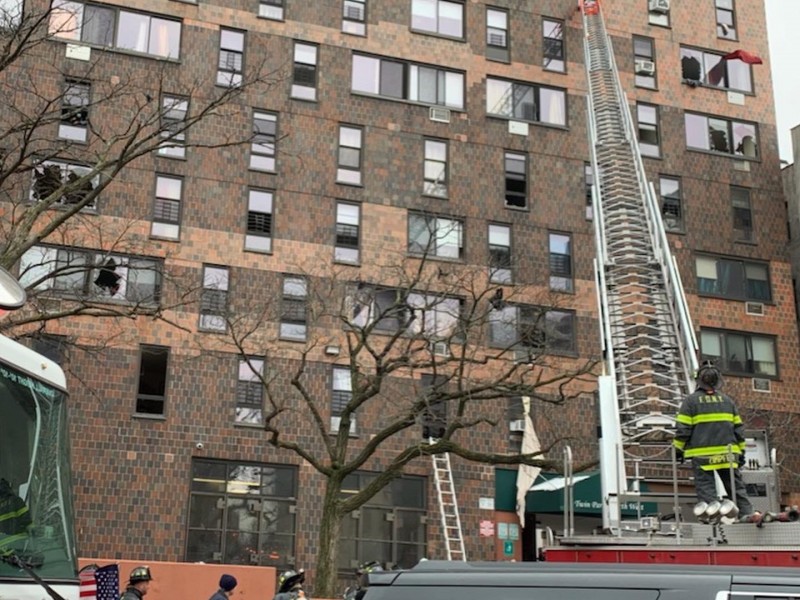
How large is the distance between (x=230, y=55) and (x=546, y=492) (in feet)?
46.5

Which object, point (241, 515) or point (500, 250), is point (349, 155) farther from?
point (241, 515)

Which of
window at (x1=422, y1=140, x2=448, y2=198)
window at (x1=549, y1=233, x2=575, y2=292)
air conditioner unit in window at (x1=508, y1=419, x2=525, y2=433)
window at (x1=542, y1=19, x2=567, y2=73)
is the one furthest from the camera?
window at (x1=542, y1=19, x2=567, y2=73)

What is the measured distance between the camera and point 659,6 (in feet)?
105

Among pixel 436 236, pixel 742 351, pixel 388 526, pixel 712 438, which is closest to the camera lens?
pixel 712 438

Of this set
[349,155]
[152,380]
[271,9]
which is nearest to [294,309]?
[152,380]

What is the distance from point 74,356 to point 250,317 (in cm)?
427

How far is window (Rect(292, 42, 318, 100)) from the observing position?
27719 mm

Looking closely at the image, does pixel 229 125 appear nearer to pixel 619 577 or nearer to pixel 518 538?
pixel 518 538

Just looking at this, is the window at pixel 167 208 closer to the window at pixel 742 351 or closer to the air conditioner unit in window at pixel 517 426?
the air conditioner unit in window at pixel 517 426

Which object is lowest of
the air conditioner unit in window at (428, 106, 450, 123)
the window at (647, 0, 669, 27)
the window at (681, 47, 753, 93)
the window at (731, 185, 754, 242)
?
the window at (731, 185, 754, 242)

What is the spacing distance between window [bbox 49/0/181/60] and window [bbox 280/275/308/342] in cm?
675

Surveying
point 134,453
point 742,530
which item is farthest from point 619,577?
point 134,453

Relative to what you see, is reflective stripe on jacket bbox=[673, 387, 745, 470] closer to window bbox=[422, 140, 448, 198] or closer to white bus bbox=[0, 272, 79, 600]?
white bus bbox=[0, 272, 79, 600]

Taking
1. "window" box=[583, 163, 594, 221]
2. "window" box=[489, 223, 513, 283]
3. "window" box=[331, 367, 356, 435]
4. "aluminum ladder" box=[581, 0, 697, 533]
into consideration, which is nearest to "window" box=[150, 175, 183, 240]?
"window" box=[331, 367, 356, 435]
